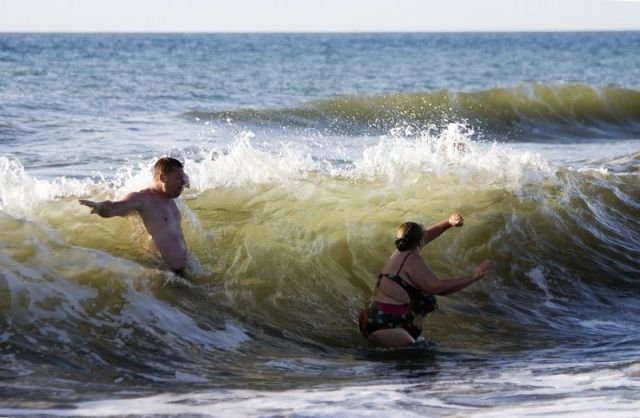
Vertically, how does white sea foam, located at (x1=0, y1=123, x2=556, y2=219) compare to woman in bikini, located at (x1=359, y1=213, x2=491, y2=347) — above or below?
above

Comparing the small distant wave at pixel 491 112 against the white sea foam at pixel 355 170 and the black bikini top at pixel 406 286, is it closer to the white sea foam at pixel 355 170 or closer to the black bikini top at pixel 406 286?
the white sea foam at pixel 355 170

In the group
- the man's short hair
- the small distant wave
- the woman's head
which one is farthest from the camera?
the small distant wave

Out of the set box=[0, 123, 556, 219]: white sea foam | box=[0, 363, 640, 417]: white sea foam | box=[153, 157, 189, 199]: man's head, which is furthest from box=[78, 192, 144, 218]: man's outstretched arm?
box=[0, 363, 640, 417]: white sea foam

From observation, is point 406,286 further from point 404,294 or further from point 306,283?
point 306,283

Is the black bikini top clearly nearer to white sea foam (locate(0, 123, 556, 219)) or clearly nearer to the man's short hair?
the man's short hair

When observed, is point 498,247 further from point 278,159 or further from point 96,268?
point 96,268

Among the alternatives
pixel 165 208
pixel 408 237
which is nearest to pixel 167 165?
pixel 165 208

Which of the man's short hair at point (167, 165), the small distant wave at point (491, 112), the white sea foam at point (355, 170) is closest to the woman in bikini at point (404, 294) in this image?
the man's short hair at point (167, 165)

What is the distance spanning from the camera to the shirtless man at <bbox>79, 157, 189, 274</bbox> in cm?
820

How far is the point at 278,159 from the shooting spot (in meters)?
10.7

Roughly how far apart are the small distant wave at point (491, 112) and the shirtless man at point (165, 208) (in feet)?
39.1

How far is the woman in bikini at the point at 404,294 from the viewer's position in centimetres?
750

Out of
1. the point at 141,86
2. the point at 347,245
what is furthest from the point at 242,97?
the point at 347,245

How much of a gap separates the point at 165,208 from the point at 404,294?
2030mm
